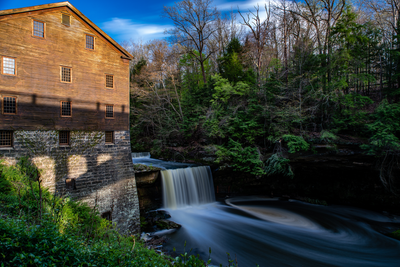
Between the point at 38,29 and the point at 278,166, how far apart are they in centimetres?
1563

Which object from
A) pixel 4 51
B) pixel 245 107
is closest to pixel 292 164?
pixel 245 107

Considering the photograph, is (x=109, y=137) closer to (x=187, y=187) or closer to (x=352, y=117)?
(x=187, y=187)

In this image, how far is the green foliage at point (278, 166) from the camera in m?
14.4

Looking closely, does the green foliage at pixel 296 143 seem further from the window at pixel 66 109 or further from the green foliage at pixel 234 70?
the window at pixel 66 109

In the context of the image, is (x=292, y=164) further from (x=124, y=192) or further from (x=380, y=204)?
(x=124, y=192)

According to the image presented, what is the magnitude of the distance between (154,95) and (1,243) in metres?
20.7

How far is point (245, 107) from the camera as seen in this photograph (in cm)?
1808

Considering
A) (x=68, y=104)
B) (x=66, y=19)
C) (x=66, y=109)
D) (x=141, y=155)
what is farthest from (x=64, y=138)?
(x=141, y=155)

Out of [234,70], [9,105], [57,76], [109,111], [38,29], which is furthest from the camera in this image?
[234,70]

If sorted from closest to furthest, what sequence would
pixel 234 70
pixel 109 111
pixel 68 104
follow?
1. pixel 68 104
2. pixel 109 111
3. pixel 234 70

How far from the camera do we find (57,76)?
10914 mm

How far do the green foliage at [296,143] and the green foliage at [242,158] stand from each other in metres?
2.44

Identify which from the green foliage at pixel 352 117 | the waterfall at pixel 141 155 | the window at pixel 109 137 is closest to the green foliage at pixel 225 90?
the green foliage at pixel 352 117

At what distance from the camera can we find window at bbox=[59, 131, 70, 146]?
11180 mm
